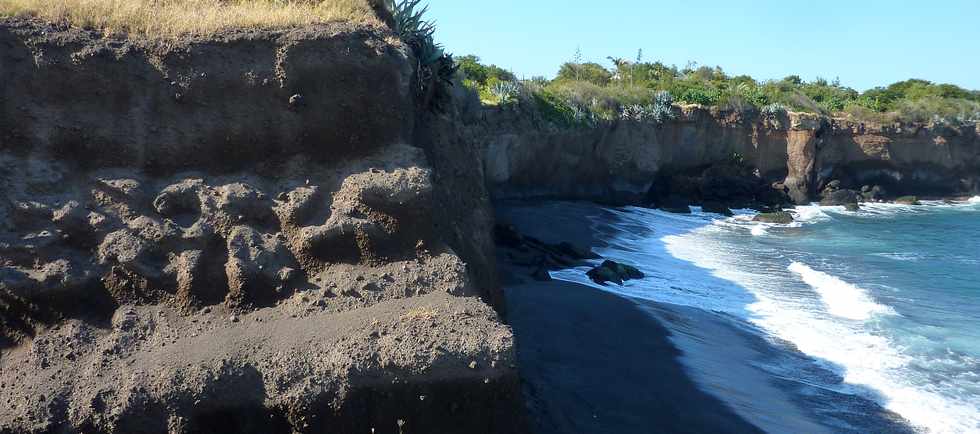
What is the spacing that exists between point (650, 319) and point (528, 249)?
4.73 m

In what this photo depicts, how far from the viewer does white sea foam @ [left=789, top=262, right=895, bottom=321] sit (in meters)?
14.5

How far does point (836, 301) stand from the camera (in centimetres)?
1536

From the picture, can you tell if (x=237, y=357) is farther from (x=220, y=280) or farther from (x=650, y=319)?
(x=650, y=319)

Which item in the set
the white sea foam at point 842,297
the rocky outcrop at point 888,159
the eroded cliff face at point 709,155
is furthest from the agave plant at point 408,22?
the rocky outcrop at point 888,159

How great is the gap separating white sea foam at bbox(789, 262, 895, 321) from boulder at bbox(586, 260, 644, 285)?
134 inches

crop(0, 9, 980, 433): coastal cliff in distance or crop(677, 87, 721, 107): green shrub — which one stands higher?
crop(677, 87, 721, 107): green shrub

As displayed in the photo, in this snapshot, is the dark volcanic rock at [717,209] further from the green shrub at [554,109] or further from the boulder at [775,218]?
the green shrub at [554,109]

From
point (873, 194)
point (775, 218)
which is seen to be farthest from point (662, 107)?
point (873, 194)

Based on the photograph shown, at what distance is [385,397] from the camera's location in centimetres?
530

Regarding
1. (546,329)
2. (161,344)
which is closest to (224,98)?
(161,344)

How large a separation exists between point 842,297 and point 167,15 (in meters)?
13.2

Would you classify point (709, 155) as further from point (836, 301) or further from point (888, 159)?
point (836, 301)

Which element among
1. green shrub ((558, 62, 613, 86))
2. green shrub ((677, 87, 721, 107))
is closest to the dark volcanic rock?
green shrub ((677, 87, 721, 107))

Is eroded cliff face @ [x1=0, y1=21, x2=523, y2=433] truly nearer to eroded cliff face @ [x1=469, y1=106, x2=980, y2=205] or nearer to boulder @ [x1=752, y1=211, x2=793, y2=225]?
eroded cliff face @ [x1=469, y1=106, x2=980, y2=205]
